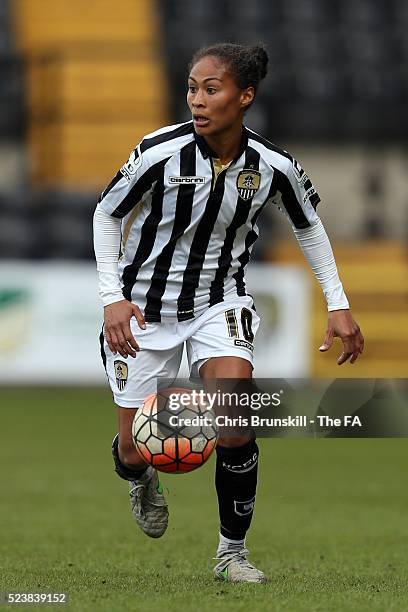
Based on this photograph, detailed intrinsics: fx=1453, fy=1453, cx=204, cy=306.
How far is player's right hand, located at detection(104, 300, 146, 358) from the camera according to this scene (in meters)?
4.85

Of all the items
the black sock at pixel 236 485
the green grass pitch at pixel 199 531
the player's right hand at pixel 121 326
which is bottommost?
the green grass pitch at pixel 199 531

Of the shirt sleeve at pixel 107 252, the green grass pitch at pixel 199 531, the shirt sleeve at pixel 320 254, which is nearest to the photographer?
the green grass pitch at pixel 199 531

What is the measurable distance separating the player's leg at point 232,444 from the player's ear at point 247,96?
2.35 feet

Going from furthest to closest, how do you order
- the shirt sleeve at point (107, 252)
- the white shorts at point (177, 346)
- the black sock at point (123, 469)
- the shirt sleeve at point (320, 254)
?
1. the black sock at point (123, 469)
2. the shirt sleeve at point (320, 254)
3. the white shorts at point (177, 346)
4. the shirt sleeve at point (107, 252)

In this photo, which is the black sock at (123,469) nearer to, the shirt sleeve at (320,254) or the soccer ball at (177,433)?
the soccer ball at (177,433)

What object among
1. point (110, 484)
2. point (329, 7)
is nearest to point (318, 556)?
point (110, 484)

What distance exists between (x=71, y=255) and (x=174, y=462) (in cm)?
1109

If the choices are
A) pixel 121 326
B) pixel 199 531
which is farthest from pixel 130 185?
pixel 199 531

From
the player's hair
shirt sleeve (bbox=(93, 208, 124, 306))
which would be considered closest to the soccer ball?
shirt sleeve (bbox=(93, 208, 124, 306))

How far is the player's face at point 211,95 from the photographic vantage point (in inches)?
193

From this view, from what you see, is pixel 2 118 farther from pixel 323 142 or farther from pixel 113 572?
pixel 113 572

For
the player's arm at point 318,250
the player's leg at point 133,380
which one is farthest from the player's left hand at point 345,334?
the player's leg at point 133,380

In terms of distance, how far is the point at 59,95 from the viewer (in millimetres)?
17812

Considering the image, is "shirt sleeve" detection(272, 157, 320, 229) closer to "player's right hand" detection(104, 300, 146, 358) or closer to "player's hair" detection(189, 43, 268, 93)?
"player's hair" detection(189, 43, 268, 93)
